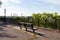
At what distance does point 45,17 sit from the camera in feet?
86.4

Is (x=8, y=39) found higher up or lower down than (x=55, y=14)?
lower down

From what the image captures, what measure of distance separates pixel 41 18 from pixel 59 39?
13.3m

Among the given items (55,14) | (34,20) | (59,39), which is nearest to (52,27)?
(55,14)

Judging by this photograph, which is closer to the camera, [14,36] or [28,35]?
[14,36]

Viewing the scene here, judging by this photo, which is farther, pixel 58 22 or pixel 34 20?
pixel 34 20

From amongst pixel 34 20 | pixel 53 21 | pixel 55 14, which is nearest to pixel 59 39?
pixel 53 21

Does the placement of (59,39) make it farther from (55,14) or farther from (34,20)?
(34,20)

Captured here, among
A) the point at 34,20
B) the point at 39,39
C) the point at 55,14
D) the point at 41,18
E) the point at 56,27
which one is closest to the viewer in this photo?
the point at 39,39

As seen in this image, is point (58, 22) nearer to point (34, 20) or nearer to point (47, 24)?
point (47, 24)

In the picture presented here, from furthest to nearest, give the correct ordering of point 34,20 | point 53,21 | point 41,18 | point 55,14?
point 34,20 → point 41,18 → point 55,14 → point 53,21

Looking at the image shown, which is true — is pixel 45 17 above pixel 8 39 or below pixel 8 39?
above

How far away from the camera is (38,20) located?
27.2m

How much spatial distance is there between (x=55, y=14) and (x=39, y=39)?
39.3 ft

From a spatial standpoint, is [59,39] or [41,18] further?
[41,18]
